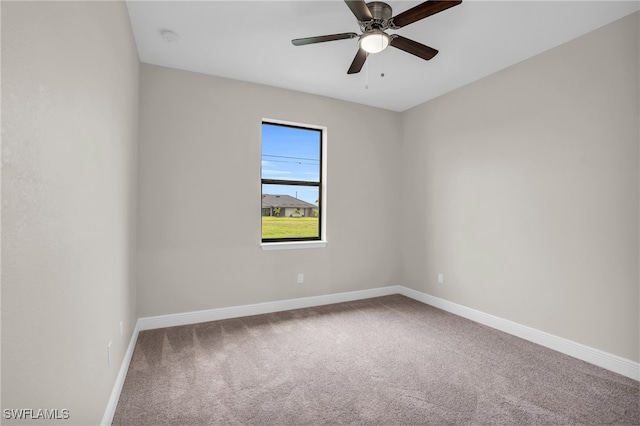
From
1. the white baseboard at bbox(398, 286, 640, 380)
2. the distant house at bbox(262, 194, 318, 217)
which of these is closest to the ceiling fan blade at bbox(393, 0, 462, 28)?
the distant house at bbox(262, 194, 318, 217)

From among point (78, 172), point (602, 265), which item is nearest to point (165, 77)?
point (78, 172)

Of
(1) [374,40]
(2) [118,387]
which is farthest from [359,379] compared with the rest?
(1) [374,40]

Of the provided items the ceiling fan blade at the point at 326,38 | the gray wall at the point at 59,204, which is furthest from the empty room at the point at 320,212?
the ceiling fan blade at the point at 326,38

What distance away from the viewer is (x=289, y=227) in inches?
159

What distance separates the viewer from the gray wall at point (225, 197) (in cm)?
319

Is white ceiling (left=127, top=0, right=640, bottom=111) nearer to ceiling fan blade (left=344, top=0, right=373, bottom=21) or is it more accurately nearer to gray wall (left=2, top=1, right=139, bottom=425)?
ceiling fan blade (left=344, top=0, right=373, bottom=21)

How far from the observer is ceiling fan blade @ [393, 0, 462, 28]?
1.82m

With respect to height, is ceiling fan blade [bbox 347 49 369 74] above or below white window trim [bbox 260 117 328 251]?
above

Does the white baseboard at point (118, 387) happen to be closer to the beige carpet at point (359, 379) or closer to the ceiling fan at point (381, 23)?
the beige carpet at point (359, 379)

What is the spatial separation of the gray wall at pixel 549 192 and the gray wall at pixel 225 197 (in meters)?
1.12

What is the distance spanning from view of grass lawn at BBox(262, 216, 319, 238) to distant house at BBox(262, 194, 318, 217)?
0.21 ft

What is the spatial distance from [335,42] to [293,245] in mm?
2280

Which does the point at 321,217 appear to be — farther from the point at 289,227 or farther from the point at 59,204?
the point at 59,204

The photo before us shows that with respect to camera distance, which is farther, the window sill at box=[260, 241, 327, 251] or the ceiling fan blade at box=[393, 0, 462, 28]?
the window sill at box=[260, 241, 327, 251]
